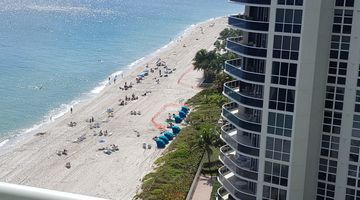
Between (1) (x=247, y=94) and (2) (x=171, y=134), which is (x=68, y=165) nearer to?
(2) (x=171, y=134)

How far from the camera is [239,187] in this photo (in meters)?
28.6

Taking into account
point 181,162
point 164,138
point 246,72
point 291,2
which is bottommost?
point 164,138

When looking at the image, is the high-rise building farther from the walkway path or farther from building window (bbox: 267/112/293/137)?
the walkway path

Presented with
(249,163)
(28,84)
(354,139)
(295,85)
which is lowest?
(28,84)

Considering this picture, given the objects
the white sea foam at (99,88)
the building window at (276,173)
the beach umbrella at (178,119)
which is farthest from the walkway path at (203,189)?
the white sea foam at (99,88)

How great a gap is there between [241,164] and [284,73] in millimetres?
6309

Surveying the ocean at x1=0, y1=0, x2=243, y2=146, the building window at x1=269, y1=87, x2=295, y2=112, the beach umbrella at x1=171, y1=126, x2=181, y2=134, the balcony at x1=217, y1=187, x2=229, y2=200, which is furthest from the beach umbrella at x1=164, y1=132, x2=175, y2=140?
the building window at x1=269, y1=87, x2=295, y2=112

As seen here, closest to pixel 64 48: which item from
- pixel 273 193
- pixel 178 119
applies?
pixel 178 119

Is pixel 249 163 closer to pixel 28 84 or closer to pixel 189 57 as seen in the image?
pixel 28 84

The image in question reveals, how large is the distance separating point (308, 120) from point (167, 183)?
17367 mm

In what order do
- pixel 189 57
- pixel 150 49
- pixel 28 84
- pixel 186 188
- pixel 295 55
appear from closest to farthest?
pixel 295 55 → pixel 186 188 → pixel 28 84 → pixel 189 57 → pixel 150 49

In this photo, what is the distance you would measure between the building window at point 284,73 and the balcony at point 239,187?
6.12 metres

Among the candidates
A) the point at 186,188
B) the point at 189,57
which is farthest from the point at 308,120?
the point at 189,57

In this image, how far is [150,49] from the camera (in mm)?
117750
